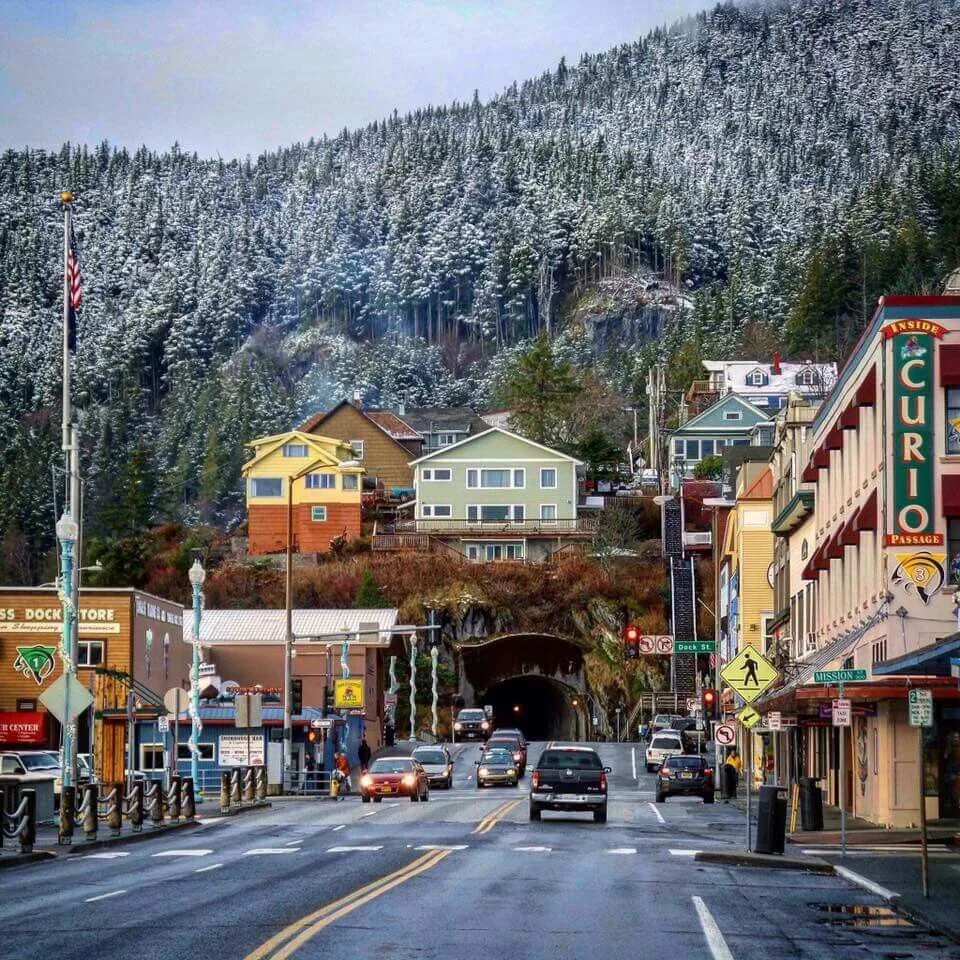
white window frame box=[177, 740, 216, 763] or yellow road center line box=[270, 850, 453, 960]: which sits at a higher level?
yellow road center line box=[270, 850, 453, 960]

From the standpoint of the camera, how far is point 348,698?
2744 inches

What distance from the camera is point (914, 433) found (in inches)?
1581

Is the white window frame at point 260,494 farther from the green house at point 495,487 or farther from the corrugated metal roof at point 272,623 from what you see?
the corrugated metal roof at point 272,623

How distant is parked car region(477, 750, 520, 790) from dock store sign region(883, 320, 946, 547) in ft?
91.0

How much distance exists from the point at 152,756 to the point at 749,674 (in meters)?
39.3

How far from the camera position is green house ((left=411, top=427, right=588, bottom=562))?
379 ft

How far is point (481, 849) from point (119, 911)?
12318mm

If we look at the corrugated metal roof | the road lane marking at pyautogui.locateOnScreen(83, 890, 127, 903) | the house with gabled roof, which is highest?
the house with gabled roof

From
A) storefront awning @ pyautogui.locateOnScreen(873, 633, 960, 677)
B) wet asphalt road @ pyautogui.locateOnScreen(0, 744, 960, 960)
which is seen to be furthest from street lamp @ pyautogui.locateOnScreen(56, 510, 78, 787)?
storefront awning @ pyautogui.locateOnScreen(873, 633, 960, 677)

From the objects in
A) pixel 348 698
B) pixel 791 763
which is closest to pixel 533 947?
pixel 791 763

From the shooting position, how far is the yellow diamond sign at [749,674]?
32812 millimetres

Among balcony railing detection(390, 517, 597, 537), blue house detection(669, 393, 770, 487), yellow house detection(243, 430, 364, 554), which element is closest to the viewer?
balcony railing detection(390, 517, 597, 537)

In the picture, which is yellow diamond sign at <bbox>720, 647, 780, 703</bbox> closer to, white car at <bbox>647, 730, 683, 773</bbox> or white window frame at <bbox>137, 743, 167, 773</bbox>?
white window frame at <bbox>137, 743, 167, 773</bbox>

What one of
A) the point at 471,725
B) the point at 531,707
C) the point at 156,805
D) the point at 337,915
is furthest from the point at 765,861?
the point at 531,707
